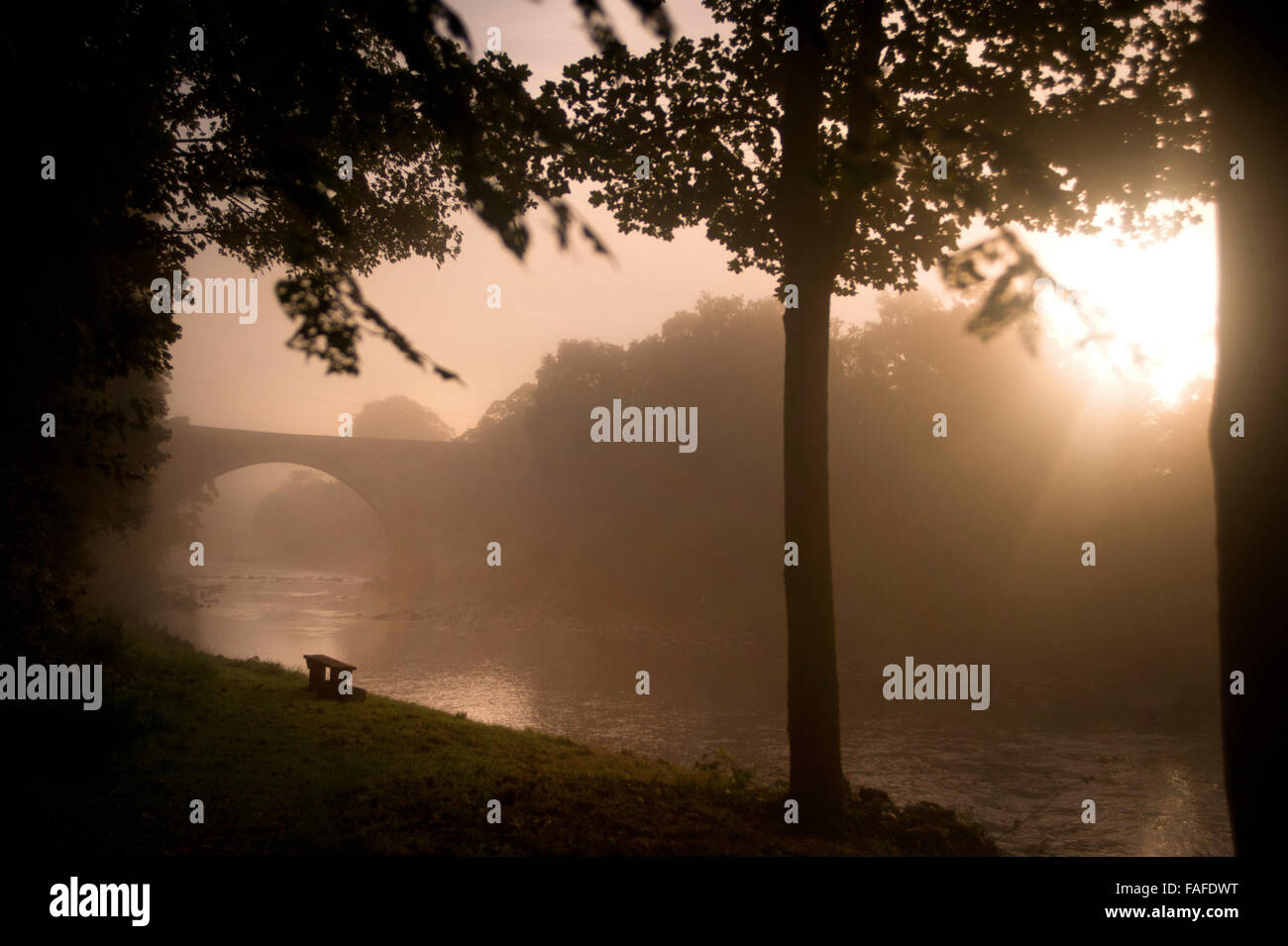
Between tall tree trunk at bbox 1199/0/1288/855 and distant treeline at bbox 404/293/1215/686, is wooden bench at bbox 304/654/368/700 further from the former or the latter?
distant treeline at bbox 404/293/1215/686

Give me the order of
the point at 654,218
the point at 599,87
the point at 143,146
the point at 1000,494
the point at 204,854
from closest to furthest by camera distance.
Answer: the point at 204,854 < the point at 143,146 < the point at 599,87 < the point at 654,218 < the point at 1000,494

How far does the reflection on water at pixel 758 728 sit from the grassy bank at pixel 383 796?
326 cm

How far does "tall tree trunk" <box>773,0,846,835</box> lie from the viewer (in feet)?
24.6

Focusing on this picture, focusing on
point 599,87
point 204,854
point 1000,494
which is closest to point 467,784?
point 204,854

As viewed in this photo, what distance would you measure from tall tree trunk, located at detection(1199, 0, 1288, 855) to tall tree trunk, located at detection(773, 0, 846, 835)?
425 centimetres

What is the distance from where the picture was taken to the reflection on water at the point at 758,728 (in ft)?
41.5

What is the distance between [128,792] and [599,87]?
9.63 m

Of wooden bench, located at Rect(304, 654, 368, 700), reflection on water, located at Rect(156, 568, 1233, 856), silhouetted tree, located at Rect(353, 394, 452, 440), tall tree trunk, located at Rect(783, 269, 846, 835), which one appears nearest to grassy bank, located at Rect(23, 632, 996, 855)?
tall tree trunk, located at Rect(783, 269, 846, 835)

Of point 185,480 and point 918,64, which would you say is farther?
point 185,480

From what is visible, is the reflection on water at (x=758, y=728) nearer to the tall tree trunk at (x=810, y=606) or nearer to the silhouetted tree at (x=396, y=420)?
the tall tree trunk at (x=810, y=606)

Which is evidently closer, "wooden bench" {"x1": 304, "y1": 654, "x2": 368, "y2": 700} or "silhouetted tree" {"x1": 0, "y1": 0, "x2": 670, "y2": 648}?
"silhouetted tree" {"x1": 0, "y1": 0, "x2": 670, "y2": 648}

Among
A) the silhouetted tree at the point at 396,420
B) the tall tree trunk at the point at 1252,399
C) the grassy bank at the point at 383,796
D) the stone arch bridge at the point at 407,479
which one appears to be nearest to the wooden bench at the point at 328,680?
the grassy bank at the point at 383,796
